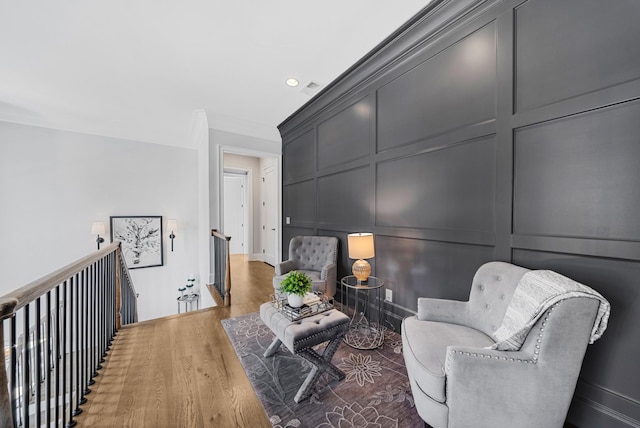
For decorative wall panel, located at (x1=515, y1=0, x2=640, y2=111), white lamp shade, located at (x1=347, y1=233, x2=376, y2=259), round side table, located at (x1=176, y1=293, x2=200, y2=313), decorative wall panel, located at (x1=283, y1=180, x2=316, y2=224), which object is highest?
decorative wall panel, located at (x1=515, y1=0, x2=640, y2=111)

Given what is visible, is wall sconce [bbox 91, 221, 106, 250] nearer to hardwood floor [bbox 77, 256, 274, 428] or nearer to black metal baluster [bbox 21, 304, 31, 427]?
hardwood floor [bbox 77, 256, 274, 428]

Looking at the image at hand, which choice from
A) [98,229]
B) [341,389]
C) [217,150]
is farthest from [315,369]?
[98,229]

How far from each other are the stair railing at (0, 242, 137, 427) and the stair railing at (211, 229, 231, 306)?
3.59 feet

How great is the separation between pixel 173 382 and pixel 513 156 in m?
2.85

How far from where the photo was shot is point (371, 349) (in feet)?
6.87

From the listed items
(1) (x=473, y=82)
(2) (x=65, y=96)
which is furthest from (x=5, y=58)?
(1) (x=473, y=82)

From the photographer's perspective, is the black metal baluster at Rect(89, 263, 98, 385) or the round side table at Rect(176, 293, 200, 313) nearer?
the black metal baluster at Rect(89, 263, 98, 385)

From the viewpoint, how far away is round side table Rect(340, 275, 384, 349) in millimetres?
2195

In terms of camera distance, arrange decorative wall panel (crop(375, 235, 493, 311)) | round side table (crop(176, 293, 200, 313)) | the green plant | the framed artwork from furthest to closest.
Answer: round side table (crop(176, 293, 200, 313)) → the framed artwork → decorative wall panel (crop(375, 235, 493, 311)) → the green plant

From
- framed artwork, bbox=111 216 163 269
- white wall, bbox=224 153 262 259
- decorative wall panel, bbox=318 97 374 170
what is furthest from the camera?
white wall, bbox=224 153 262 259

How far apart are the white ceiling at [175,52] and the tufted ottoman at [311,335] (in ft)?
7.93

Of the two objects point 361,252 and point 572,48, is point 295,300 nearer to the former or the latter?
point 361,252

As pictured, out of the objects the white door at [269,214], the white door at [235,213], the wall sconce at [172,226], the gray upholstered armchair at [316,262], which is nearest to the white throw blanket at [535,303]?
the gray upholstered armchair at [316,262]

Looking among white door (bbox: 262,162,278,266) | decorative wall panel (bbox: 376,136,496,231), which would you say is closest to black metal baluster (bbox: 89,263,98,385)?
decorative wall panel (bbox: 376,136,496,231)
